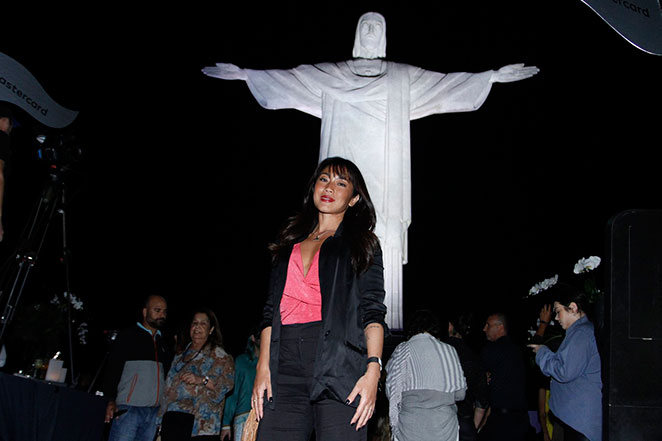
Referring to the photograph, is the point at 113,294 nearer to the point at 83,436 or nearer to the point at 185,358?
the point at 185,358

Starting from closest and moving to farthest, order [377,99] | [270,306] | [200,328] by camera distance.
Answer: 1. [270,306]
2. [200,328]
3. [377,99]

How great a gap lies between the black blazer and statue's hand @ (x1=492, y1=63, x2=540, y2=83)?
3.42 m

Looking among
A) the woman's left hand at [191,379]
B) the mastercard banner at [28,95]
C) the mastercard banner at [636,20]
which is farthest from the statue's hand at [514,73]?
the mastercard banner at [28,95]

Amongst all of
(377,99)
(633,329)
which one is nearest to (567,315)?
(633,329)

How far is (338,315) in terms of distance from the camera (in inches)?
92.5

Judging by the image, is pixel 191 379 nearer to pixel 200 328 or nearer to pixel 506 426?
pixel 200 328

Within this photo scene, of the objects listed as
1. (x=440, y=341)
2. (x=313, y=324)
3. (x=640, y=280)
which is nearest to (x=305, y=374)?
(x=313, y=324)

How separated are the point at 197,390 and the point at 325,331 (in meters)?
2.64

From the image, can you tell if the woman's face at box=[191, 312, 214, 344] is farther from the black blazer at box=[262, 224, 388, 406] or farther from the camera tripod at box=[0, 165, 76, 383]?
the black blazer at box=[262, 224, 388, 406]

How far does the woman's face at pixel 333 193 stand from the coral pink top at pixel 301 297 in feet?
0.75

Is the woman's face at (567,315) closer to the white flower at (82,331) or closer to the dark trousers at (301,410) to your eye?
the dark trousers at (301,410)

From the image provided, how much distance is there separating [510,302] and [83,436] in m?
5.68

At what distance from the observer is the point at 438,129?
8305 millimetres

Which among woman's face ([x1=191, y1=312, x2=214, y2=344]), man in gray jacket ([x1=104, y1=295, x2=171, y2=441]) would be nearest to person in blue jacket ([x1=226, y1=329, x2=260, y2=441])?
woman's face ([x1=191, y1=312, x2=214, y2=344])
